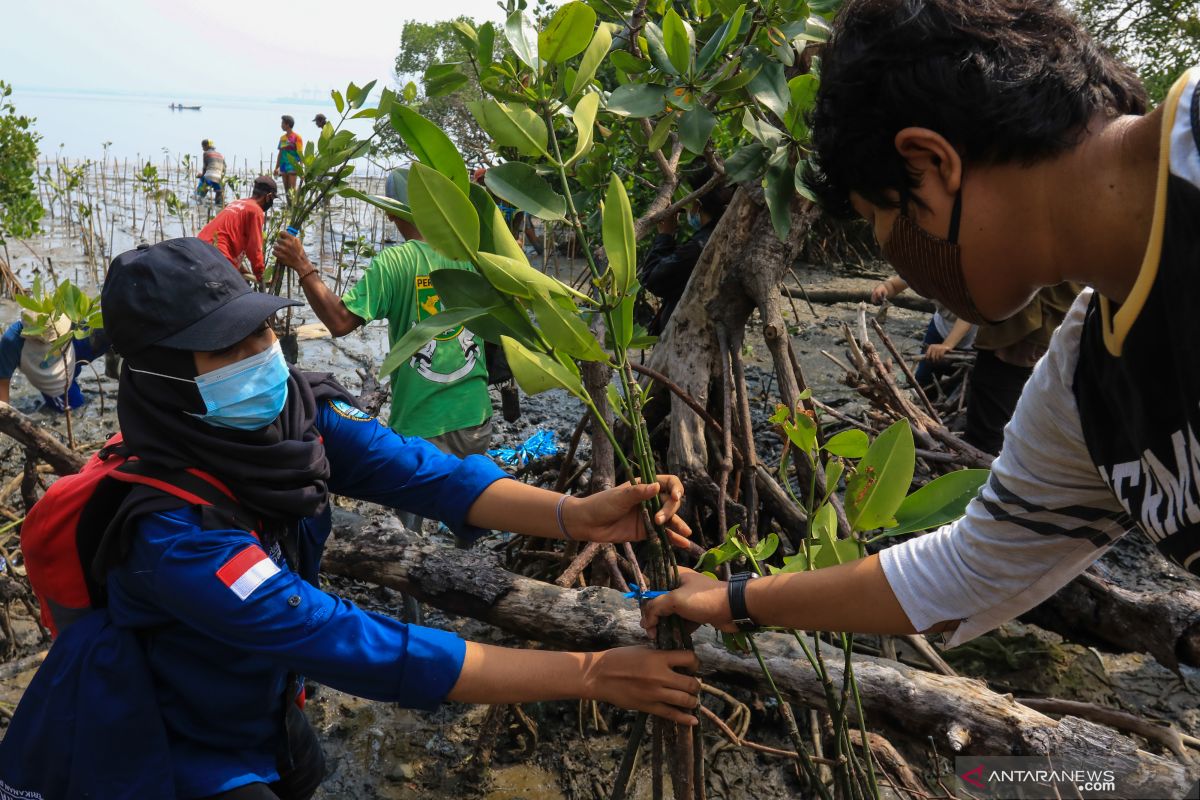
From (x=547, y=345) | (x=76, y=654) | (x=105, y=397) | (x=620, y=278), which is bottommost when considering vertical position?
(x=105, y=397)

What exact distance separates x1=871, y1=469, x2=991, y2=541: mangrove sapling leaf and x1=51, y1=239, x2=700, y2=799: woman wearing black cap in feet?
1.21

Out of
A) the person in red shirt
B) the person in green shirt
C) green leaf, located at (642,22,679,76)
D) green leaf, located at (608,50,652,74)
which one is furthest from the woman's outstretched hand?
the person in red shirt

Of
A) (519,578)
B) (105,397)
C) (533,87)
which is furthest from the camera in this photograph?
(105,397)

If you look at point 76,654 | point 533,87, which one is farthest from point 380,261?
point 76,654

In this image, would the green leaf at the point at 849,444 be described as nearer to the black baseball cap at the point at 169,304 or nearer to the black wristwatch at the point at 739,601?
the black wristwatch at the point at 739,601

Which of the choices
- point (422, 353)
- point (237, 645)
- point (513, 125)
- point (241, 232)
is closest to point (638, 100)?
point (513, 125)

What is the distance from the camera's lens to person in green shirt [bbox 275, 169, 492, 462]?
113 inches

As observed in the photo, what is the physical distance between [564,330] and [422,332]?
191mm

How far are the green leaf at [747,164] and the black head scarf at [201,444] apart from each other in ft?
4.39

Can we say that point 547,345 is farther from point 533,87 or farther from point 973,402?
point 973,402

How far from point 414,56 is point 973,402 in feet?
A: 62.7

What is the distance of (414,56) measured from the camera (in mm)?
19891

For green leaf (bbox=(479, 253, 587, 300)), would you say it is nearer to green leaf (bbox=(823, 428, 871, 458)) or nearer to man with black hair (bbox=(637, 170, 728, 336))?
green leaf (bbox=(823, 428, 871, 458))

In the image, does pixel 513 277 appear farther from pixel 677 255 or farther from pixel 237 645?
pixel 677 255
